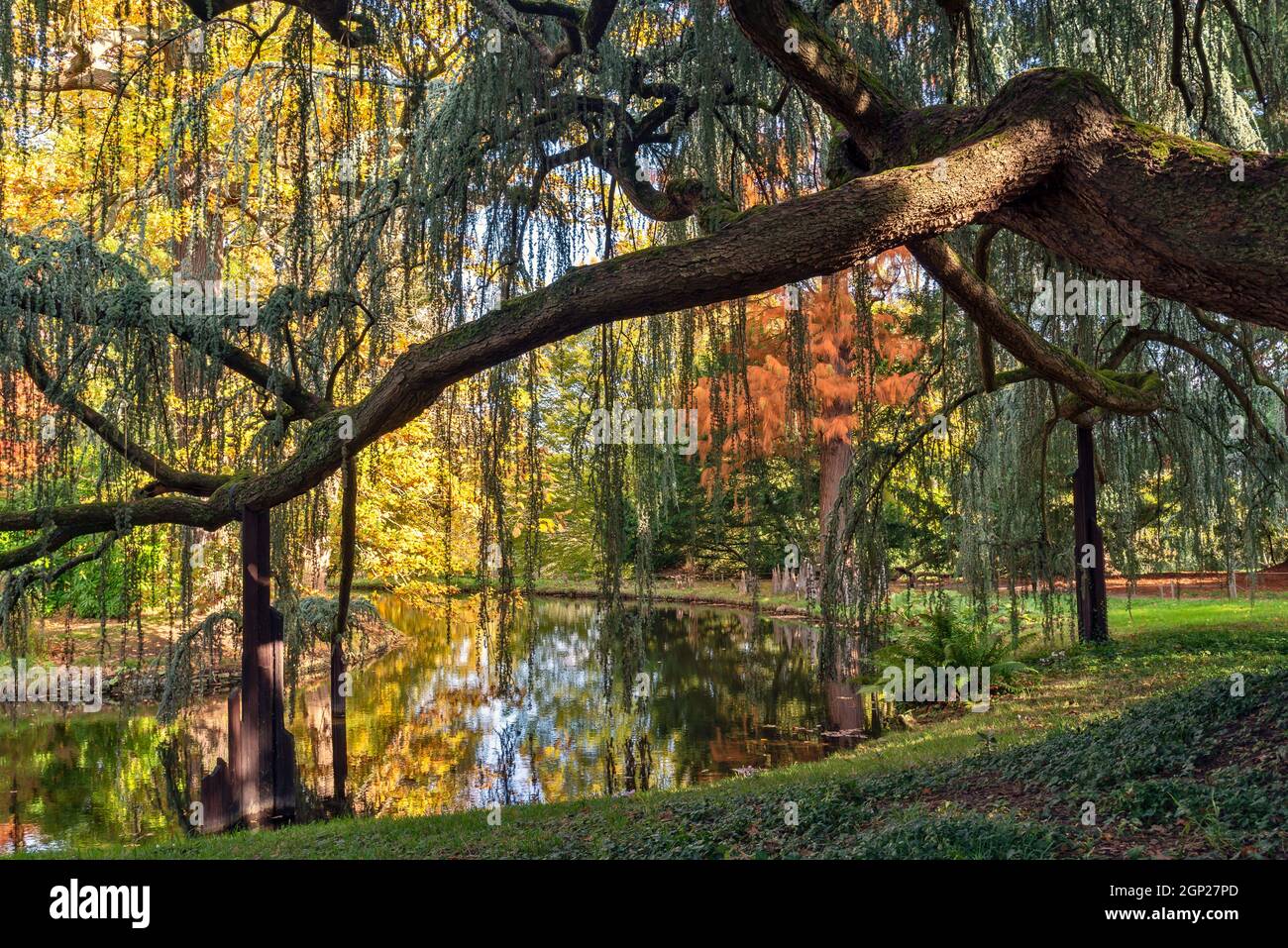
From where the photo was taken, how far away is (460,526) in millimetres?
12703

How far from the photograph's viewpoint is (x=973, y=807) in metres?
3.90

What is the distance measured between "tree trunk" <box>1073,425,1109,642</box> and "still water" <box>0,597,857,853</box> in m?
2.80

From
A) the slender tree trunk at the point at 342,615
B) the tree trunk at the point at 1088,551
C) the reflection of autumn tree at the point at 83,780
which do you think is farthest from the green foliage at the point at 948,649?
the reflection of autumn tree at the point at 83,780

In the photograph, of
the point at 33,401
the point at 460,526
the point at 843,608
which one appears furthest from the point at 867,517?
the point at 460,526

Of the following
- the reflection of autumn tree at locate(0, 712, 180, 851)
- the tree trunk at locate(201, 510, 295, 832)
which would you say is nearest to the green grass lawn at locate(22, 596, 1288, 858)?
the tree trunk at locate(201, 510, 295, 832)

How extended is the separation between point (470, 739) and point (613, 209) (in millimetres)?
6133

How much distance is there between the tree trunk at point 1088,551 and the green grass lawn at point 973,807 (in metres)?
3.47

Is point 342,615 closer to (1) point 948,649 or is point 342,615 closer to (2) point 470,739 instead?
(2) point 470,739

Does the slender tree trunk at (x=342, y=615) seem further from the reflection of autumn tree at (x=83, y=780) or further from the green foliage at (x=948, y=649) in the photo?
the green foliage at (x=948, y=649)

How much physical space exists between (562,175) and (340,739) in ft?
16.8

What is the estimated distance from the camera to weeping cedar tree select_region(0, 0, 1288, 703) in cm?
316

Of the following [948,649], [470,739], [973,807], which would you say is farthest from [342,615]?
[948,649]

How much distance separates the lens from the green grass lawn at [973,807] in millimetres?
3238

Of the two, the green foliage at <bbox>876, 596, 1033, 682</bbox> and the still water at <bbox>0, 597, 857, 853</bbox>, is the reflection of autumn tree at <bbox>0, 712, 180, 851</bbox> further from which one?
the green foliage at <bbox>876, 596, 1033, 682</bbox>
